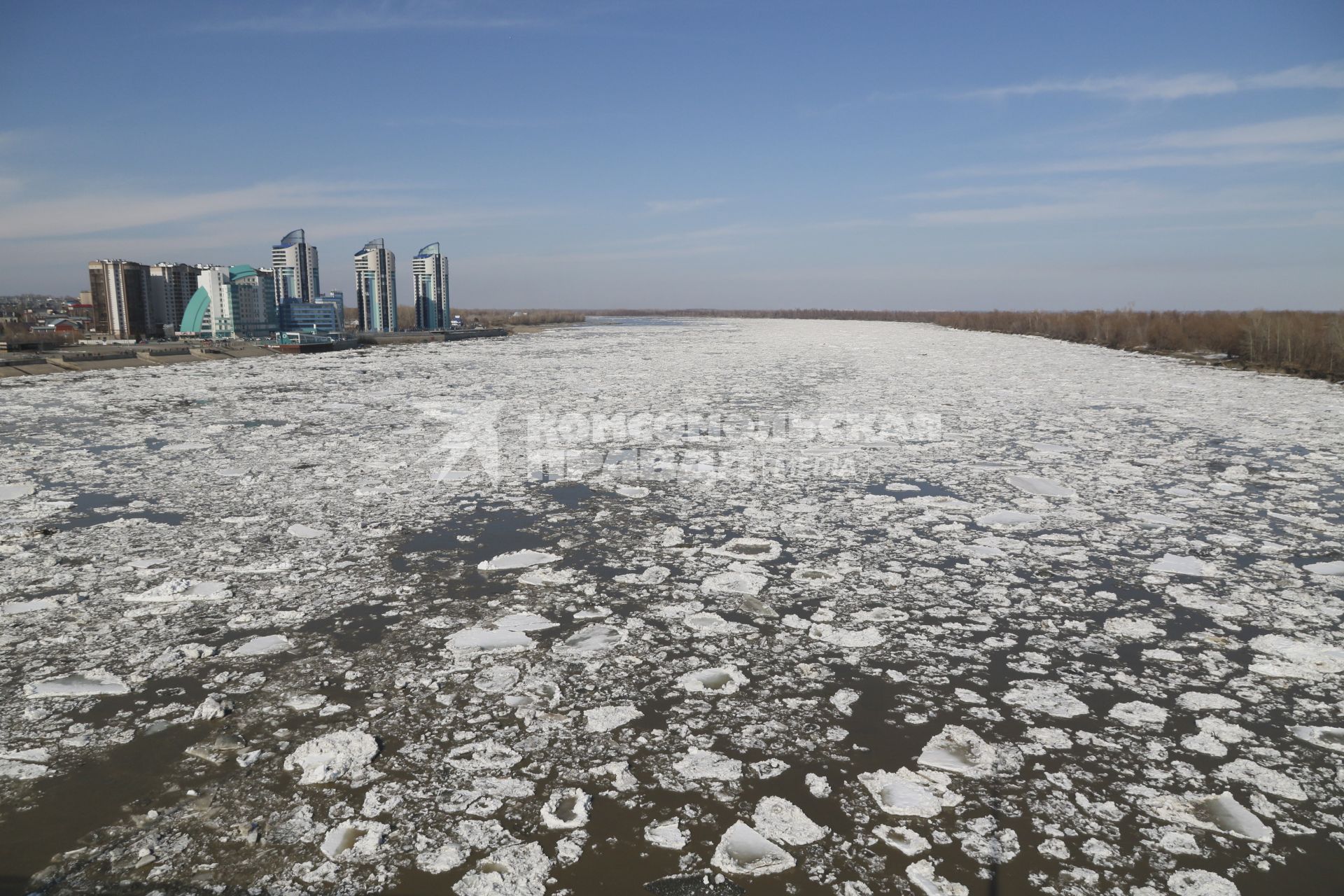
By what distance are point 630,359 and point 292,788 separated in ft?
73.2

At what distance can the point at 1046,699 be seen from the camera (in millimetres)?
2889

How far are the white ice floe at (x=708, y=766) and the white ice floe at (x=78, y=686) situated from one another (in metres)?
2.18

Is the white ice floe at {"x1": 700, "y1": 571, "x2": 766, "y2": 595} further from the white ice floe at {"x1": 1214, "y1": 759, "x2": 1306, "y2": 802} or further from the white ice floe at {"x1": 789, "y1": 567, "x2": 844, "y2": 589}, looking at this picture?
the white ice floe at {"x1": 1214, "y1": 759, "x2": 1306, "y2": 802}

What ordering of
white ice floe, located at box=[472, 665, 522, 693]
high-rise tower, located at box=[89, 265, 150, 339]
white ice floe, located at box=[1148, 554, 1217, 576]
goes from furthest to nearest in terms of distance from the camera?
high-rise tower, located at box=[89, 265, 150, 339]
white ice floe, located at box=[1148, 554, 1217, 576]
white ice floe, located at box=[472, 665, 522, 693]

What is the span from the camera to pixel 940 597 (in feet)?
12.8

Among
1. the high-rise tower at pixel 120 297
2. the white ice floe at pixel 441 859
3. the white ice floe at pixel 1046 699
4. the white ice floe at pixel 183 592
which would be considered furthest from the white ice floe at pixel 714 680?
the high-rise tower at pixel 120 297

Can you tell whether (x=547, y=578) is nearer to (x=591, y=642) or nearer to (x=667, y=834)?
(x=591, y=642)

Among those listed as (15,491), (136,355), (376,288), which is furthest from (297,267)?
(15,491)

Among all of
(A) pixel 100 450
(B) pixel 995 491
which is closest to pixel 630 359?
(A) pixel 100 450

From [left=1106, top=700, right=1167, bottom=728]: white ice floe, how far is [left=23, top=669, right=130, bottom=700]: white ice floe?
3.75 metres

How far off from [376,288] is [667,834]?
5780cm

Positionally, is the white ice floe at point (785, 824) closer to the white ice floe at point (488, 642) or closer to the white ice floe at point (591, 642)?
the white ice floe at point (591, 642)

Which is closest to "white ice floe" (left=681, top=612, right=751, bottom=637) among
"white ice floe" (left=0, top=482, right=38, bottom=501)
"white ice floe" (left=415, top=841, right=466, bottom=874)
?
"white ice floe" (left=415, top=841, right=466, bottom=874)

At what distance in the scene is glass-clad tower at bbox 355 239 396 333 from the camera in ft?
177
